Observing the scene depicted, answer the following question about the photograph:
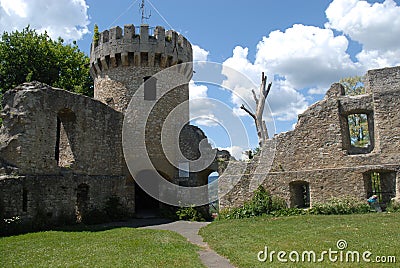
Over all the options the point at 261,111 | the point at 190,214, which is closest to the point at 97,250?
the point at 190,214

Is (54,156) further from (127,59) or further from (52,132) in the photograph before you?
(127,59)

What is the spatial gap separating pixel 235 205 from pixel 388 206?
6.60 m

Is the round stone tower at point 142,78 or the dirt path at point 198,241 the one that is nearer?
→ the dirt path at point 198,241

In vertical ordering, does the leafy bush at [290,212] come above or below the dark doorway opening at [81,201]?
below

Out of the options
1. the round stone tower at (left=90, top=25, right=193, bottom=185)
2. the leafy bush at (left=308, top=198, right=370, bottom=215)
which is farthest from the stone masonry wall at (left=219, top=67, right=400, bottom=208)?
the round stone tower at (left=90, top=25, right=193, bottom=185)

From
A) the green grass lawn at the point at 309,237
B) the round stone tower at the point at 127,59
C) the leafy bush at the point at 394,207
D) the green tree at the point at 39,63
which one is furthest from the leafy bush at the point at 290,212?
the green tree at the point at 39,63

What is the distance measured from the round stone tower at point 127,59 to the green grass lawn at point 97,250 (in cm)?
957

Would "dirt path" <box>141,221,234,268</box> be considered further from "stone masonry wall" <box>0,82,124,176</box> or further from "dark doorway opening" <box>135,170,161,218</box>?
"stone masonry wall" <box>0,82,124,176</box>

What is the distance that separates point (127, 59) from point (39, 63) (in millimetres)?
8564

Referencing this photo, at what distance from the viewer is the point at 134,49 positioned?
19.5m

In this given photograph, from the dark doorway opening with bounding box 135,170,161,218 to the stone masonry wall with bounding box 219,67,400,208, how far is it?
4.02 meters

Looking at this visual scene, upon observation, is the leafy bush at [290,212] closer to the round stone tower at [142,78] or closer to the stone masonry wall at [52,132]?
the round stone tower at [142,78]

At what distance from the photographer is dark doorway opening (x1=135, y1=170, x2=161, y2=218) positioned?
1916 centimetres

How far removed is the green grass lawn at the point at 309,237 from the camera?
24.7ft
